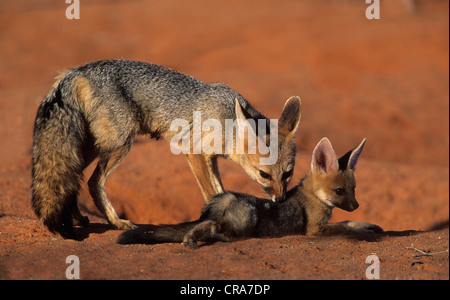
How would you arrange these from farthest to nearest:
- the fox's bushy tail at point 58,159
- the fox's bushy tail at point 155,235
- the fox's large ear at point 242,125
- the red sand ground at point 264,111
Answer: the fox's large ear at point 242,125
the fox's bushy tail at point 58,159
the fox's bushy tail at point 155,235
the red sand ground at point 264,111

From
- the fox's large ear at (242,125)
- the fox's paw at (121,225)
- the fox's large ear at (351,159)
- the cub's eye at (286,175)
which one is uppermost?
the fox's large ear at (242,125)

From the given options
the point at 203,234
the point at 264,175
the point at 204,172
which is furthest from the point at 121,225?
the point at 264,175

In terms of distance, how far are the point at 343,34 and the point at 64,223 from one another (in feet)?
50.2

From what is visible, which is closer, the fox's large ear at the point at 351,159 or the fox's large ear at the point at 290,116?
the fox's large ear at the point at 351,159

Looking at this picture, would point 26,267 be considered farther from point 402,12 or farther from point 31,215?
point 402,12

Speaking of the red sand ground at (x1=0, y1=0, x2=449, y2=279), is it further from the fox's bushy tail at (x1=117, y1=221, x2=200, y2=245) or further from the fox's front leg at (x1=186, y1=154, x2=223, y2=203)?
the fox's front leg at (x1=186, y1=154, x2=223, y2=203)

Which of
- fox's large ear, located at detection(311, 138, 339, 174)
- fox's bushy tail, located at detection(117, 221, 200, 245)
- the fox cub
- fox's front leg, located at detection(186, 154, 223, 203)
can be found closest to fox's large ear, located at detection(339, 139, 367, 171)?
the fox cub

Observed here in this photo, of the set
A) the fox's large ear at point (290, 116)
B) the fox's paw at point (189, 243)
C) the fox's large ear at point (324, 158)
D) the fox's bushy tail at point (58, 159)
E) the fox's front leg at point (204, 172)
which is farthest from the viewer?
the fox's front leg at point (204, 172)

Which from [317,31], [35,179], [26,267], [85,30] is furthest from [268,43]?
[26,267]

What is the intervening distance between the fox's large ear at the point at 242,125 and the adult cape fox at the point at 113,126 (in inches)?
0.6

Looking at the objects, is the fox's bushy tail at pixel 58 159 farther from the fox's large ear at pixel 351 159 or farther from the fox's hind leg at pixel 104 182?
the fox's large ear at pixel 351 159

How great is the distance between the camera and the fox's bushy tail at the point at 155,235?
15.7 feet

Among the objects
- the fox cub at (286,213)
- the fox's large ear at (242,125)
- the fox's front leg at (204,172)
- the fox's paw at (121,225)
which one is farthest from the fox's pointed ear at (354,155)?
the fox's paw at (121,225)

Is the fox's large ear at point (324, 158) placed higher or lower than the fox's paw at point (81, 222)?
higher
